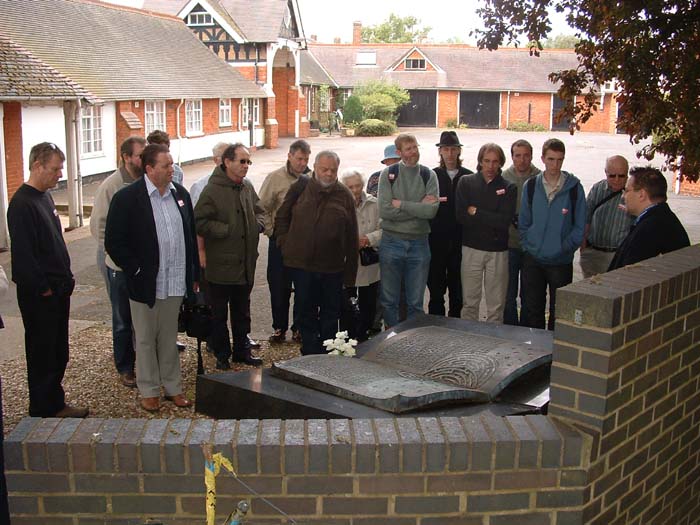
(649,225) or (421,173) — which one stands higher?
(421,173)

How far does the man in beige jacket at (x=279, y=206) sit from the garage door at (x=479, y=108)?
5827cm

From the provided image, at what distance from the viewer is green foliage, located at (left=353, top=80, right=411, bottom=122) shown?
54906mm

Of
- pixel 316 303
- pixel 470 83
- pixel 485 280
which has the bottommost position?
pixel 316 303

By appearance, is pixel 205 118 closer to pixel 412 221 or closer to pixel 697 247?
pixel 412 221

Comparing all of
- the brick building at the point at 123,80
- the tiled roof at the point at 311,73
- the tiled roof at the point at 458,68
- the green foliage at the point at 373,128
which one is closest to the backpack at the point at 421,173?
the brick building at the point at 123,80

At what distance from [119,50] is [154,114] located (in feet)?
8.88

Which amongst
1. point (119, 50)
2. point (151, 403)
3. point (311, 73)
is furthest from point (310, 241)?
point (311, 73)

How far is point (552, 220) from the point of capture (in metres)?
6.70

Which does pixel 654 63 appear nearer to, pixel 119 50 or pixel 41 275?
pixel 41 275

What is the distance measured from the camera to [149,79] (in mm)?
27953

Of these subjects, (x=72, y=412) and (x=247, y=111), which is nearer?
(x=72, y=412)

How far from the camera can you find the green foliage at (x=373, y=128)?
50781mm

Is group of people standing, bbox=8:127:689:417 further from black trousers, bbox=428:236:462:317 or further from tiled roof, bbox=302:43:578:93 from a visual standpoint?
tiled roof, bbox=302:43:578:93

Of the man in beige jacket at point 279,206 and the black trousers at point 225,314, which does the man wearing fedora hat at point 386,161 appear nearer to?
the man in beige jacket at point 279,206
